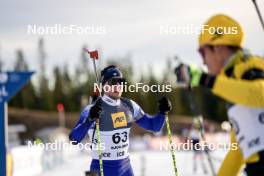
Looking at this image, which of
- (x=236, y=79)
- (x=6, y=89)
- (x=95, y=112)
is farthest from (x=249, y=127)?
(x=6, y=89)

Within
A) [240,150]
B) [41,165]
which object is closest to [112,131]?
[240,150]

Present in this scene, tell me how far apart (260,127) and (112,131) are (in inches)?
131

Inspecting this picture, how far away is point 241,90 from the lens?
12.0ft

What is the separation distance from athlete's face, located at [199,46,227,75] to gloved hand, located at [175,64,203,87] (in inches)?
12.7

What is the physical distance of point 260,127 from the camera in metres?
3.97

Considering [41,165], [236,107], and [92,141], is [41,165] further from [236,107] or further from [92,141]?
[236,107]

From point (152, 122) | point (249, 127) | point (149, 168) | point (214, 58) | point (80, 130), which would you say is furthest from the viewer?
point (149, 168)

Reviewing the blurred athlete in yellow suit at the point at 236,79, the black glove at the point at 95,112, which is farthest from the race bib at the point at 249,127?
the black glove at the point at 95,112

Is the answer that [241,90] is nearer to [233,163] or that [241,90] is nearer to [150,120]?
[233,163]

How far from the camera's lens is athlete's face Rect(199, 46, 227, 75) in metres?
4.11

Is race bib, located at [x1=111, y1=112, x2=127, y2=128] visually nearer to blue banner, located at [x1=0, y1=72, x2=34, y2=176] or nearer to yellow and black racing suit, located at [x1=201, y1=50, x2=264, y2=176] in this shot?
yellow and black racing suit, located at [x1=201, y1=50, x2=264, y2=176]

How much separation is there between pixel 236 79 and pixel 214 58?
1.03 ft

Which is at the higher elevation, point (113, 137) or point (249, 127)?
point (249, 127)

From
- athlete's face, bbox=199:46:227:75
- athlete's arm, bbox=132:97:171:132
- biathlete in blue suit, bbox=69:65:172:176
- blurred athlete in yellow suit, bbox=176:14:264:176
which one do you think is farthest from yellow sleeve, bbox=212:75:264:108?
athlete's arm, bbox=132:97:171:132
